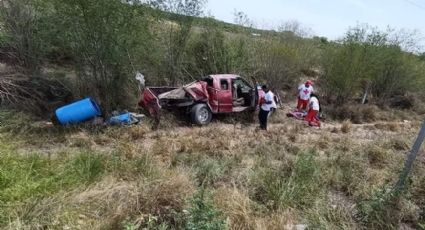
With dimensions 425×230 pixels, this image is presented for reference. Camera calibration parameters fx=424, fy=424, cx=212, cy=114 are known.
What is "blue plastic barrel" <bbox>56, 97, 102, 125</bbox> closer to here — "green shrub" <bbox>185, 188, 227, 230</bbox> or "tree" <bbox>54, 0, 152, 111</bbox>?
"tree" <bbox>54, 0, 152, 111</bbox>

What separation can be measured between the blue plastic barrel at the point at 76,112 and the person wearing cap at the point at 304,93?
27.9 feet

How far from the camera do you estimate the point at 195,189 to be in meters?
5.70

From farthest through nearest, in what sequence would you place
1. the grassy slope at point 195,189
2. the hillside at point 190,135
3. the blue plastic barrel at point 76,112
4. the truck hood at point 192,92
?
1. the truck hood at point 192,92
2. the blue plastic barrel at point 76,112
3. the hillside at point 190,135
4. the grassy slope at point 195,189

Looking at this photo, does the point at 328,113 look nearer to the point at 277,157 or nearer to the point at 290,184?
the point at 277,157

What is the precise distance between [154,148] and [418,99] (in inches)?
749

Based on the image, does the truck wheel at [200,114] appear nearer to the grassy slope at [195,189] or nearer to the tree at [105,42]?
the tree at [105,42]

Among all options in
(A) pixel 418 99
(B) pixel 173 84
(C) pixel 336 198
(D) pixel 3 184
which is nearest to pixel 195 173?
(C) pixel 336 198

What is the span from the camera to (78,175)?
581 cm

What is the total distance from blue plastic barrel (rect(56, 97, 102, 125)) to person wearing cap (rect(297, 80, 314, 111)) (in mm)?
8502

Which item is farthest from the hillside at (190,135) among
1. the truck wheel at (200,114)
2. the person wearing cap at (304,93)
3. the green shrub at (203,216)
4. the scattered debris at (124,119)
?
the person wearing cap at (304,93)

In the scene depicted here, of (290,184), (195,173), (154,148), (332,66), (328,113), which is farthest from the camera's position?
(332,66)

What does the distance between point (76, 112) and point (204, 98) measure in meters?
4.06

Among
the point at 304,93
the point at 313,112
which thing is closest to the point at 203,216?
the point at 313,112

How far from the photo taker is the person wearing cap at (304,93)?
53.8 ft
